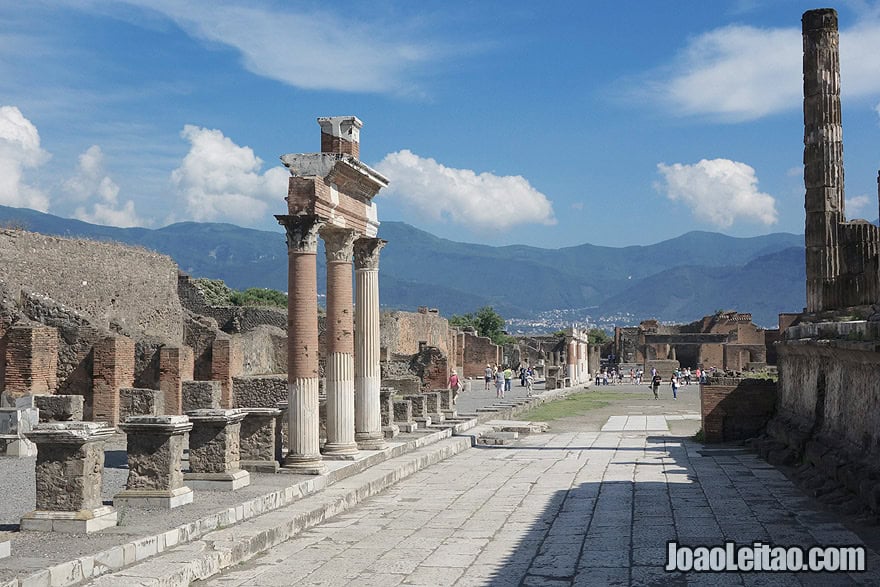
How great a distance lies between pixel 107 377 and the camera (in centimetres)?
1975

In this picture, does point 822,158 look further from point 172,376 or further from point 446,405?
point 172,376

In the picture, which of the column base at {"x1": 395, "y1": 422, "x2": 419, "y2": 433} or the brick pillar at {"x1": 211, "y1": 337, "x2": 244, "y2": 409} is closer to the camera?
the column base at {"x1": 395, "y1": 422, "x2": 419, "y2": 433}

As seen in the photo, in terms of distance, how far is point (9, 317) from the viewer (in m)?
19.0

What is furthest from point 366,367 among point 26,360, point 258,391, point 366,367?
point 258,391

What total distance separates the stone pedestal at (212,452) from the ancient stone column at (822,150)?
517 inches

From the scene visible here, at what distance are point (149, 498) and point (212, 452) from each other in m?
1.52

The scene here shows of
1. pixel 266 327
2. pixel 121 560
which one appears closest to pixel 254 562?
pixel 121 560

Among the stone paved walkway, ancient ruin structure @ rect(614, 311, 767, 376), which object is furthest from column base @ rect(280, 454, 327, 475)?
ancient ruin structure @ rect(614, 311, 767, 376)

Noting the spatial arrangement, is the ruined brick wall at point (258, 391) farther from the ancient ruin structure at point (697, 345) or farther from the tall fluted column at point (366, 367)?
the ancient ruin structure at point (697, 345)

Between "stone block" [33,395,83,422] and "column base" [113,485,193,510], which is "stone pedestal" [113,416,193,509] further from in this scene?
"stone block" [33,395,83,422]

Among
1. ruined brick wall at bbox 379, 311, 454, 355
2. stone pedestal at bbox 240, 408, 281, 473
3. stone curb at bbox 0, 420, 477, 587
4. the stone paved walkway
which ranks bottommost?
the stone paved walkway

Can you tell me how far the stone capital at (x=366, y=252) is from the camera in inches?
626

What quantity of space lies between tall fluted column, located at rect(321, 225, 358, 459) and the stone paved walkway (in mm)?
1169

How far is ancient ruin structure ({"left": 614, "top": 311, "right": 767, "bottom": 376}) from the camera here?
65750 millimetres
